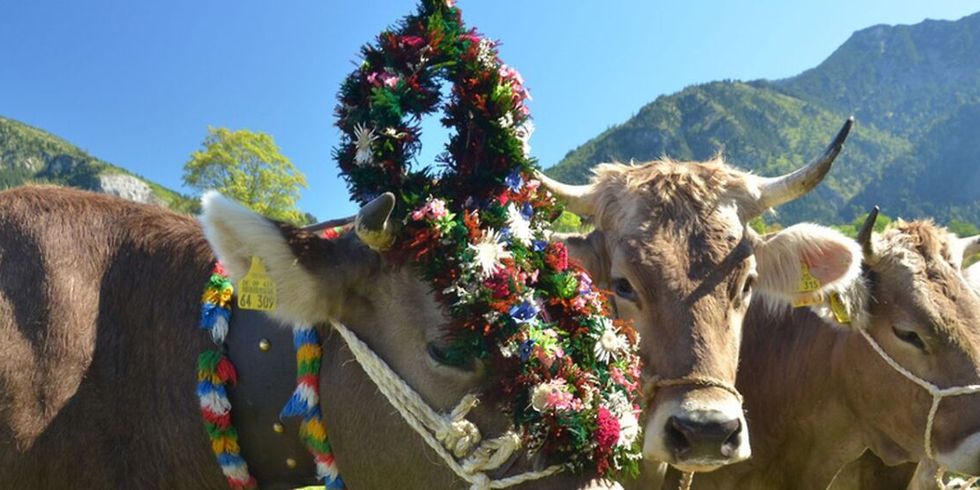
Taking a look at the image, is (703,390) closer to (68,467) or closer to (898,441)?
(898,441)

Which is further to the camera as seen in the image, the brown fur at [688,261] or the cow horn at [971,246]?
the cow horn at [971,246]

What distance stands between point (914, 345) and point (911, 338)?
0.06 metres

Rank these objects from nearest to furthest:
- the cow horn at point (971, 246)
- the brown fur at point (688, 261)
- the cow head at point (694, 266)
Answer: the cow head at point (694, 266) < the brown fur at point (688, 261) < the cow horn at point (971, 246)

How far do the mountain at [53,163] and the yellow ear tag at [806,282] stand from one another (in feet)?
345

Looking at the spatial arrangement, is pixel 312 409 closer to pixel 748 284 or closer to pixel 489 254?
pixel 489 254

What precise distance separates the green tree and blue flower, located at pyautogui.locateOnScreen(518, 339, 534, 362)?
31889mm

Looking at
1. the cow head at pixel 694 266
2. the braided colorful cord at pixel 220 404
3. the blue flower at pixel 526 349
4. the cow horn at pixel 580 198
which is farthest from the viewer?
the cow horn at pixel 580 198

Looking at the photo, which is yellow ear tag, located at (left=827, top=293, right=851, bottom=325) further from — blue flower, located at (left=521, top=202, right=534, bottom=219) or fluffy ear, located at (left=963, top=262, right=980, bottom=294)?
blue flower, located at (left=521, top=202, right=534, bottom=219)

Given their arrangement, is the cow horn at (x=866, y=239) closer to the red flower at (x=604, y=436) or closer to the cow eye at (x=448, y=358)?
the red flower at (x=604, y=436)

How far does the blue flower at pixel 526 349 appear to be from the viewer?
2.52 meters

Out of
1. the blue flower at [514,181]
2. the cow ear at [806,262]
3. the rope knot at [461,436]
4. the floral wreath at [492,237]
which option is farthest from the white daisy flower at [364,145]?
the cow ear at [806,262]

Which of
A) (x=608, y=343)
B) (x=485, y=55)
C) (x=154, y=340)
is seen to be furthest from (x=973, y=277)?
(x=154, y=340)

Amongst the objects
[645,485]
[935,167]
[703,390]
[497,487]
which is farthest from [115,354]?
[935,167]

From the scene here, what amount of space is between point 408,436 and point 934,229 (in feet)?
17.3
